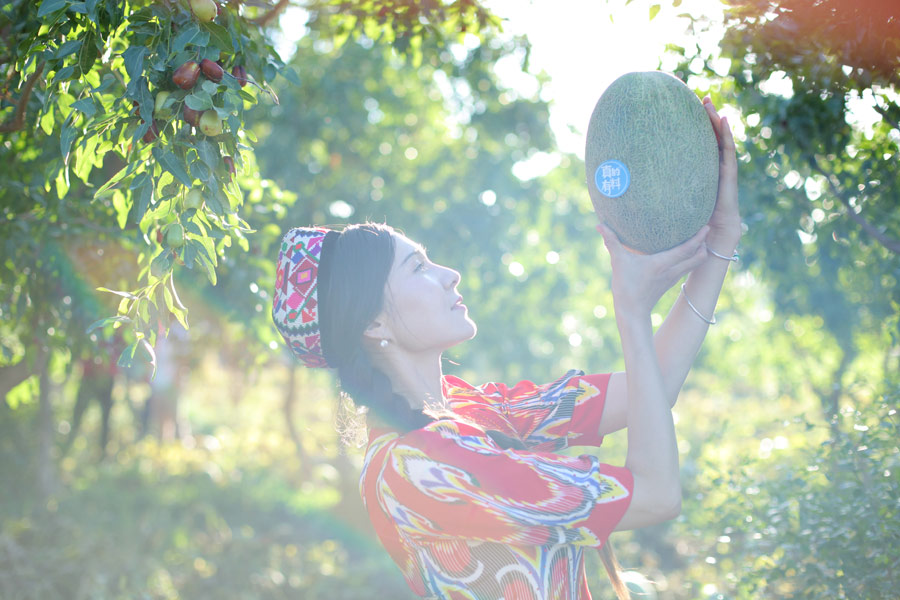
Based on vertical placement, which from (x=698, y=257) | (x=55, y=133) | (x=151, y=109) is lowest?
(x=55, y=133)

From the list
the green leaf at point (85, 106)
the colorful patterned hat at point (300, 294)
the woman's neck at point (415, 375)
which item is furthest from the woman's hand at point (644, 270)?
the green leaf at point (85, 106)

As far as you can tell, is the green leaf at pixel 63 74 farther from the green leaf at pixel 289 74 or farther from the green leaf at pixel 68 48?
the green leaf at pixel 289 74

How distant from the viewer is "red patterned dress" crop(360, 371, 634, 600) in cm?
190

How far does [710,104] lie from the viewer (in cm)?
235

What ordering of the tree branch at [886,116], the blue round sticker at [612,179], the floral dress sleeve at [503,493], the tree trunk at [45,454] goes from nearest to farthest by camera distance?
the floral dress sleeve at [503,493]
the blue round sticker at [612,179]
the tree branch at [886,116]
the tree trunk at [45,454]

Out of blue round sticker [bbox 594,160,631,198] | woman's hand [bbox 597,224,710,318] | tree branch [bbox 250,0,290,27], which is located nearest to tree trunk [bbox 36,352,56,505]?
tree branch [bbox 250,0,290,27]

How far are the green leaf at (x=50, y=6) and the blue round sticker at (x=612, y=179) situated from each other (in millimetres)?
1485

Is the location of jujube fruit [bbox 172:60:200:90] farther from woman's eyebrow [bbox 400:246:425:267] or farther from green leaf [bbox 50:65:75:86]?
woman's eyebrow [bbox 400:246:425:267]

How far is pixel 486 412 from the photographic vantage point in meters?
2.44

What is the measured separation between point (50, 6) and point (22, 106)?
0.78 metres

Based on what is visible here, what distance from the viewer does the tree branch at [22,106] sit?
248 centimetres

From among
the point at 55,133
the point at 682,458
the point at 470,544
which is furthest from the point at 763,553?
the point at 682,458

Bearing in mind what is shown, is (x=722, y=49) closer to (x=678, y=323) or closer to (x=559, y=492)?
(x=678, y=323)

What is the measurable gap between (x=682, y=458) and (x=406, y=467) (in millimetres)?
8190
